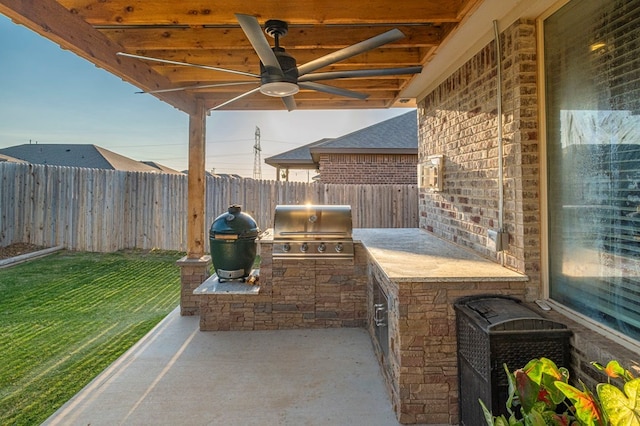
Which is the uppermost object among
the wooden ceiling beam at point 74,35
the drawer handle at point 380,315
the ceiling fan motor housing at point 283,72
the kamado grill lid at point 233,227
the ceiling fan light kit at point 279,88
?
the wooden ceiling beam at point 74,35

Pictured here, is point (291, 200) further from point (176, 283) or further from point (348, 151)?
point (176, 283)

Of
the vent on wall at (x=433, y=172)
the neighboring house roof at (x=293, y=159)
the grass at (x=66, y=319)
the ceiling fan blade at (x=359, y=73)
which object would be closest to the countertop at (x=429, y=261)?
the vent on wall at (x=433, y=172)

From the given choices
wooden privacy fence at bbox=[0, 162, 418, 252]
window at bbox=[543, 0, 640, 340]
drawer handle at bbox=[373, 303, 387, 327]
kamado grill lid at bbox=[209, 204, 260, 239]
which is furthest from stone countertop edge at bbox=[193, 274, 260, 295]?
wooden privacy fence at bbox=[0, 162, 418, 252]

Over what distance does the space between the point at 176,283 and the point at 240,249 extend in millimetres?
2512

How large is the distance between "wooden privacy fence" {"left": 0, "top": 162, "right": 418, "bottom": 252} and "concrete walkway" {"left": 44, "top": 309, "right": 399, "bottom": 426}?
485cm

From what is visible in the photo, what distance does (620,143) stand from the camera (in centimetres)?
177

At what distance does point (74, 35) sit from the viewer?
2.78m

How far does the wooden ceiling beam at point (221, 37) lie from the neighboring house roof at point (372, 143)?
608cm

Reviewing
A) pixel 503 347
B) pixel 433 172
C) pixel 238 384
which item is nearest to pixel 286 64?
pixel 433 172

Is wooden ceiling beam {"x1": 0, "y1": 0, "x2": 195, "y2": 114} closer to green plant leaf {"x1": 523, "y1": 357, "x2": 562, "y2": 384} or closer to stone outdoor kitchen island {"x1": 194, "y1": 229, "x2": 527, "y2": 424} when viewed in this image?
stone outdoor kitchen island {"x1": 194, "y1": 229, "x2": 527, "y2": 424}

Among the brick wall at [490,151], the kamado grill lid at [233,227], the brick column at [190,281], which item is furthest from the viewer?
the brick column at [190,281]

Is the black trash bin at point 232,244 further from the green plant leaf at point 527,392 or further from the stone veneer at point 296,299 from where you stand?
the green plant leaf at point 527,392

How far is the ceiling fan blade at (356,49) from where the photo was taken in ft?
7.86

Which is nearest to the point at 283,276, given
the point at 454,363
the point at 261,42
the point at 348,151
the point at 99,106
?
the point at 454,363
